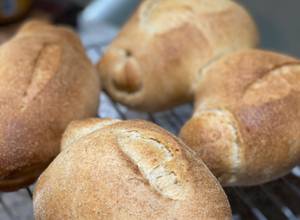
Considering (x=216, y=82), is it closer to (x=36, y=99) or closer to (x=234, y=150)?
(x=234, y=150)

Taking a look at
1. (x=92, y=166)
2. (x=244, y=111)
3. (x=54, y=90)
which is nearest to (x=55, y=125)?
(x=54, y=90)

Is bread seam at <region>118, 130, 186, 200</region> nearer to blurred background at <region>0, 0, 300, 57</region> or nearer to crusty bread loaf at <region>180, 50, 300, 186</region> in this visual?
crusty bread loaf at <region>180, 50, 300, 186</region>

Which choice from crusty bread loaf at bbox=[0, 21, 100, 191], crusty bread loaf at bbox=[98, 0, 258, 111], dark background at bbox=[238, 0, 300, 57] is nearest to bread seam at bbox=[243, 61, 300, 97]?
crusty bread loaf at bbox=[98, 0, 258, 111]

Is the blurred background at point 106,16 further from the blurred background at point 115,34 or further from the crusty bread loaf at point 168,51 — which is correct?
the crusty bread loaf at point 168,51

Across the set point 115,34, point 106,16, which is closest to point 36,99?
point 115,34

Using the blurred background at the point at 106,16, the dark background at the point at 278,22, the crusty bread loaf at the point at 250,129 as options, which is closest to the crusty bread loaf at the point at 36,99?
the crusty bread loaf at the point at 250,129

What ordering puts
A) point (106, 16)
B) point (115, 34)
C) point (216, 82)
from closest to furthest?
1. point (216, 82)
2. point (115, 34)
3. point (106, 16)
